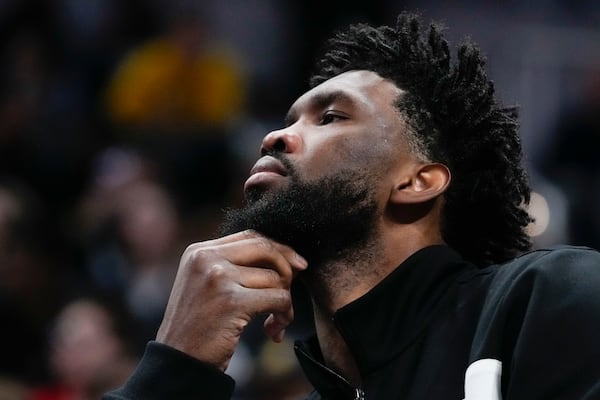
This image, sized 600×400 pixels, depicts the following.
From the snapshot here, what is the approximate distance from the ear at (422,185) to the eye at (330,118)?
257 mm

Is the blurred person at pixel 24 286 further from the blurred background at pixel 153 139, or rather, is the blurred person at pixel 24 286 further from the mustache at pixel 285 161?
the mustache at pixel 285 161

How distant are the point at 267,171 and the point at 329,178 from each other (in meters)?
0.17

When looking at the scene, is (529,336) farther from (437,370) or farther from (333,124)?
(333,124)

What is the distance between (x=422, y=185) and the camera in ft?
10.6

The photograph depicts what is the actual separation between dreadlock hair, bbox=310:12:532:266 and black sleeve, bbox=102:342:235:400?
0.90 meters

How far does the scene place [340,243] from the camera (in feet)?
10.3

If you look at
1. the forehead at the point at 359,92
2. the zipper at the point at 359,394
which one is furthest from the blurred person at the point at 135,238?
the zipper at the point at 359,394

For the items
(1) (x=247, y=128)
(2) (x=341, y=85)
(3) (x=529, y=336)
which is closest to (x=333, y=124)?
(2) (x=341, y=85)

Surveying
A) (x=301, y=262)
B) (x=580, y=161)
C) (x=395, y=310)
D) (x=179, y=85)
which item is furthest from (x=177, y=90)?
(x=395, y=310)

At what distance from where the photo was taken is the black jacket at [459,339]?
255cm

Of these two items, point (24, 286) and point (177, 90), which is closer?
point (24, 286)

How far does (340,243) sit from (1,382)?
277cm

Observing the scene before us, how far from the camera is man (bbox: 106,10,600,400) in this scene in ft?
8.69

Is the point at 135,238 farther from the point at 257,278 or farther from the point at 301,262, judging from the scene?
the point at 257,278
